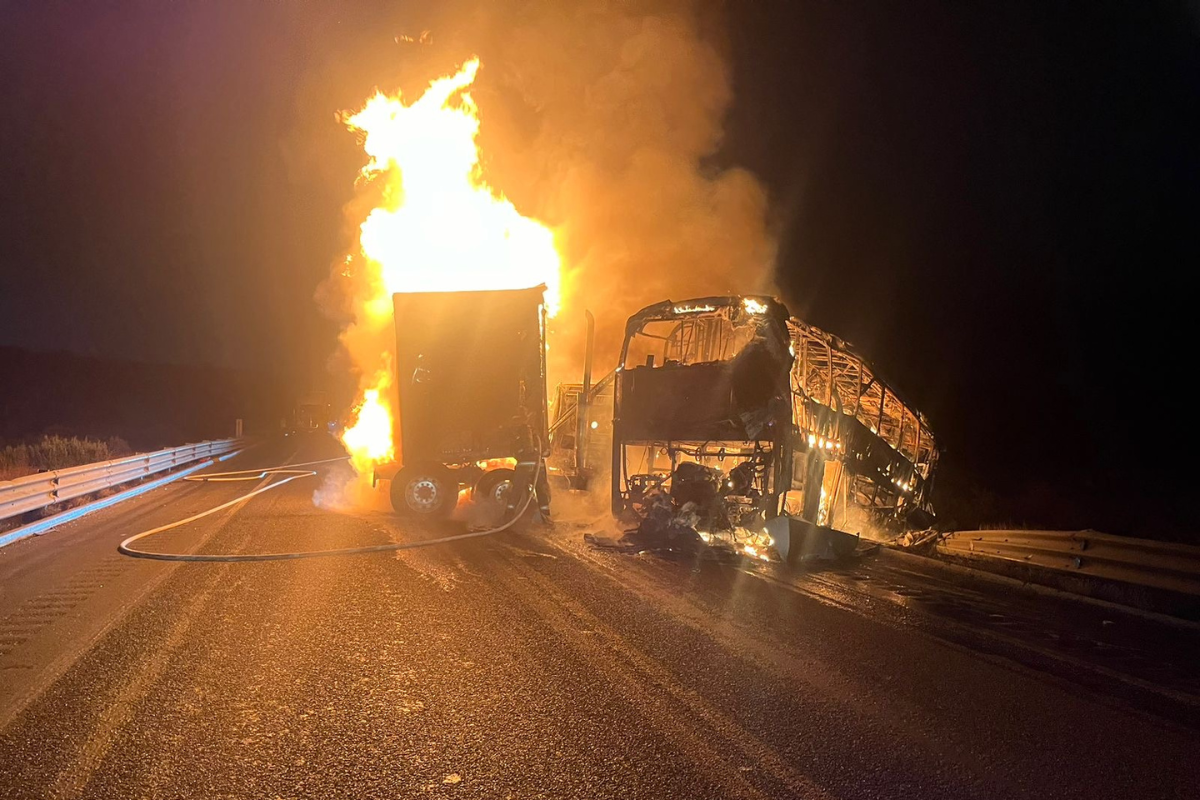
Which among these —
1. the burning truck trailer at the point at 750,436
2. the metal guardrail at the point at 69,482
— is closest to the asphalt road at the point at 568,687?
the burning truck trailer at the point at 750,436

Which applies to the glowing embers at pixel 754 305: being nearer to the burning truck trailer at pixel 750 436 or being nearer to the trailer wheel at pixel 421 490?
the burning truck trailer at pixel 750 436

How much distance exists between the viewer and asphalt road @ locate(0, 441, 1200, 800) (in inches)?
144

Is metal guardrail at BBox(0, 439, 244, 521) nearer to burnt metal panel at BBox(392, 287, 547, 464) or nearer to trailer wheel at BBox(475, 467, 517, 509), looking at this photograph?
burnt metal panel at BBox(392, 287, 547, 464)

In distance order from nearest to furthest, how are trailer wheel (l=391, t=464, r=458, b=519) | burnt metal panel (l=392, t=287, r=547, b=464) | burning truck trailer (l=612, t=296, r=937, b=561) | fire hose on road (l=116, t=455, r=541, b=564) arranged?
Result: fire hose on road (l=116, t=455, r=541, b=564), burning truck trailer (l=612, t=296, r=937, b=561), burnt metal panel (l=392, t=287, r=547, b=464), trailer wheel (l=391, t=464, r=458, b=519)

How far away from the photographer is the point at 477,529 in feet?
38.3

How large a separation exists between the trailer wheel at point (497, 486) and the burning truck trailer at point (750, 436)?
2111 mm

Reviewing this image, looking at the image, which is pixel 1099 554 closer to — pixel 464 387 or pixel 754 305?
pixel 754 305

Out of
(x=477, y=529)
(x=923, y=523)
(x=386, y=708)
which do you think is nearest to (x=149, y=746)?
(x=386, y=708)

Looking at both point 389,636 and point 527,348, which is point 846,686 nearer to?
point 389,636

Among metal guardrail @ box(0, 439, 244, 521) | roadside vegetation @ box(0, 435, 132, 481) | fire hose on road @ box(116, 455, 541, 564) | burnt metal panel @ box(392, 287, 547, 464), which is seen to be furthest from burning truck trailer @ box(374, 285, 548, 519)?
roadside vegetation @ box(0, 435, 132, 481)

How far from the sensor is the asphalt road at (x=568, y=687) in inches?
144

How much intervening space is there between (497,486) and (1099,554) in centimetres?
860

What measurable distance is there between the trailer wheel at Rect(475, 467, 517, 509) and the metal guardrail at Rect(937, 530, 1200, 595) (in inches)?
273

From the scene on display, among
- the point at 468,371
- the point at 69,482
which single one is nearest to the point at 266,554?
the point at 468,371
